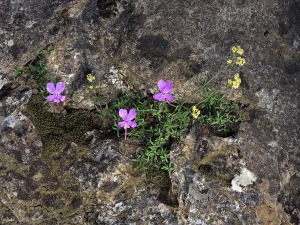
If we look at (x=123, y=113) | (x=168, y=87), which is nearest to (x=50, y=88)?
(x=123, y=113)

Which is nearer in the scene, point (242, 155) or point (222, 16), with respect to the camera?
point (242, 155)

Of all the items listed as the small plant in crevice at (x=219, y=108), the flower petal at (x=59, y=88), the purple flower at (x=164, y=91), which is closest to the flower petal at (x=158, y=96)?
the purple flower at (x=164, y=91)

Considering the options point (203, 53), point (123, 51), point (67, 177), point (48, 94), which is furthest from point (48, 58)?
point (203, 53)

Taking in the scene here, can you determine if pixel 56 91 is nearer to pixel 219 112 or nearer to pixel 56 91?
pixel 56 91

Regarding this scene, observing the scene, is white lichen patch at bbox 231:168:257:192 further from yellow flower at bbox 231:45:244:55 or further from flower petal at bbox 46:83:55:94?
flower petal at bbox 46:83:55:94

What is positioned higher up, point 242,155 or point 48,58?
point 48,58

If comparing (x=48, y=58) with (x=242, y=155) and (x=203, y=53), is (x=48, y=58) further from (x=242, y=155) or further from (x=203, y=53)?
(x=242, y=155)
